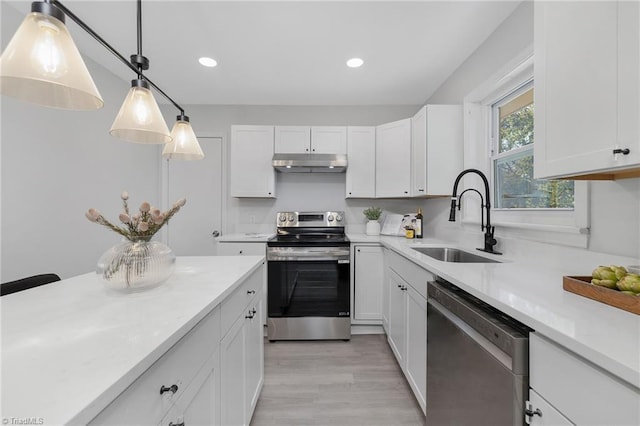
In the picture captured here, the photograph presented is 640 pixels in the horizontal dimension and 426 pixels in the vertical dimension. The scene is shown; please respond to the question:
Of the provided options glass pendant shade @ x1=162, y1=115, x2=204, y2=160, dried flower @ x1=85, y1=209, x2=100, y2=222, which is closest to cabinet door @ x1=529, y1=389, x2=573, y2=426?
dried flower @ x1=85, y1=209, x2=100, y2=222

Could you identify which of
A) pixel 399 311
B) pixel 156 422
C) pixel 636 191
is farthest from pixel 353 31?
→ pixel 156 422

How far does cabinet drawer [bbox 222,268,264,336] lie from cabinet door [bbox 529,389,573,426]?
1.06 metres

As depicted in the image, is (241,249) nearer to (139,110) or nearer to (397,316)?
(397,316)

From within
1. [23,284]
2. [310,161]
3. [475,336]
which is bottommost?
[475,336]

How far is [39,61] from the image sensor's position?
2.16 ft

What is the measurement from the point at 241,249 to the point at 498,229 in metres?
2.24

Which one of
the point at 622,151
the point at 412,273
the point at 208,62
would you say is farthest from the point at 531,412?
the point at 208,62

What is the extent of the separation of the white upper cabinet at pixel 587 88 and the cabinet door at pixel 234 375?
59.0 inches

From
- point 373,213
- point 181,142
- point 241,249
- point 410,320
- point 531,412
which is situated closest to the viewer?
point 531,412

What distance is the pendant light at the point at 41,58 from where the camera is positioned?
0.64 m

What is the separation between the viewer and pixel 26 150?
6.22 ft

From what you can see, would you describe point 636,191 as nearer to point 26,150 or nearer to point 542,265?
point 542,265

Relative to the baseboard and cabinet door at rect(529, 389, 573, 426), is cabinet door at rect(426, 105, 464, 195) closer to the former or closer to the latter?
the baseboard

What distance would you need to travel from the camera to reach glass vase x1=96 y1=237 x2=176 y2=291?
942mm
